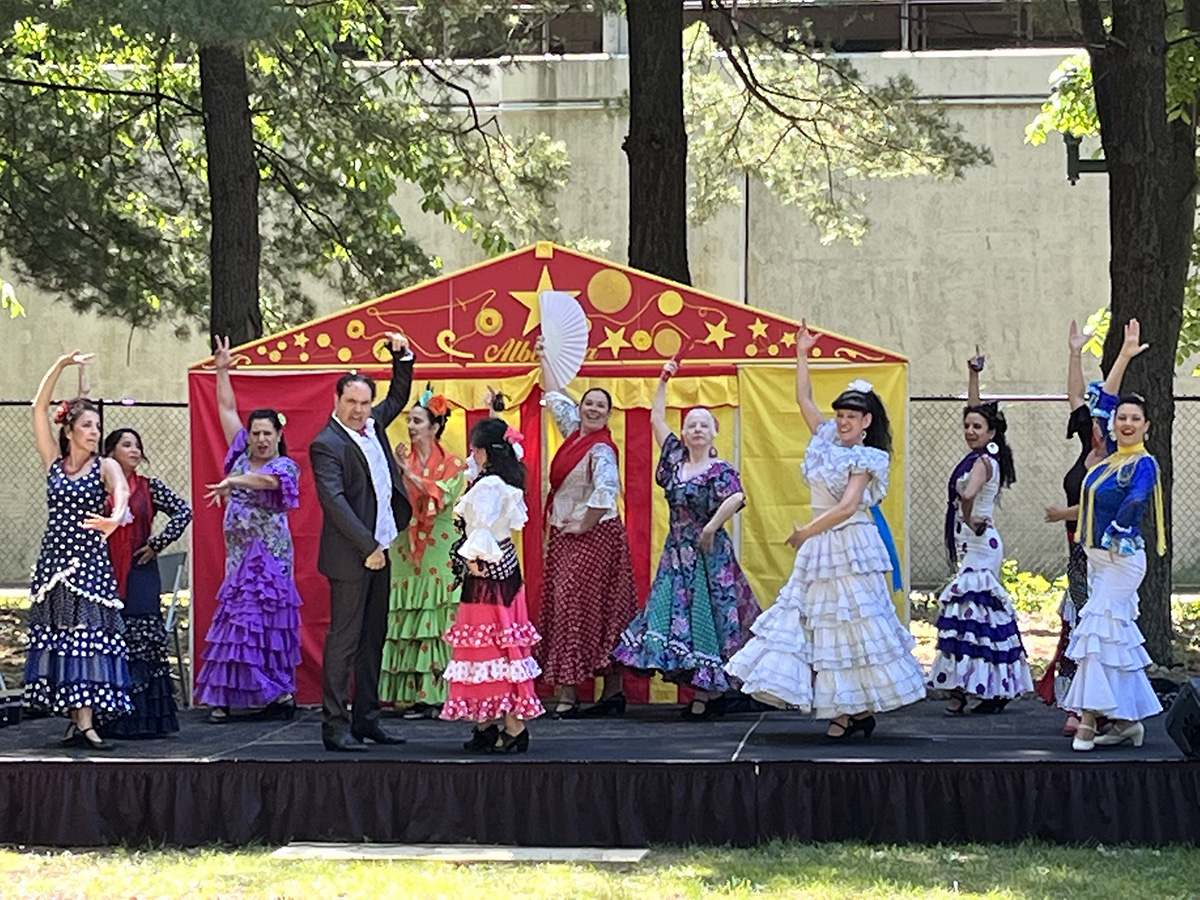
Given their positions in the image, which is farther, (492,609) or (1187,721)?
(492,609)

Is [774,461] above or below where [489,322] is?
below

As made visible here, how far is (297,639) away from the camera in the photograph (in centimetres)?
900

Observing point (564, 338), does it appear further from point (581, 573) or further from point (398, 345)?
point (398, 345)

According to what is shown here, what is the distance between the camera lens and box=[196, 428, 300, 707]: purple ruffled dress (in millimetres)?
8781

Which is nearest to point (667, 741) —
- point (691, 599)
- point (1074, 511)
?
point (691, 599)

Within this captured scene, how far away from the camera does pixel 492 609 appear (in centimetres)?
731

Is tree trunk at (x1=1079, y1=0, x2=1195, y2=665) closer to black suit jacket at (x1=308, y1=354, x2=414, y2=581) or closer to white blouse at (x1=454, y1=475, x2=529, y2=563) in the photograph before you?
white blouse at (x1=454, y1=475, x2=529, y2=563)

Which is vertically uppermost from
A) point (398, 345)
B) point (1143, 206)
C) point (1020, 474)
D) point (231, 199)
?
point (231, 199)

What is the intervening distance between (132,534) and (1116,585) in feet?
13.8

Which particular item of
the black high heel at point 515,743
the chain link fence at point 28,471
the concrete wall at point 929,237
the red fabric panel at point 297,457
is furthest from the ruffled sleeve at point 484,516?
the chain link fence at point 28,471

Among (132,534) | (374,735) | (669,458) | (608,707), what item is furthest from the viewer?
(608,707)

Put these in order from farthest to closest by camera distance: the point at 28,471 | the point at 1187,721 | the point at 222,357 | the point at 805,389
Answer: the point at 28,471
the point at 222,357
the point at 805,389
the point at 1187,721

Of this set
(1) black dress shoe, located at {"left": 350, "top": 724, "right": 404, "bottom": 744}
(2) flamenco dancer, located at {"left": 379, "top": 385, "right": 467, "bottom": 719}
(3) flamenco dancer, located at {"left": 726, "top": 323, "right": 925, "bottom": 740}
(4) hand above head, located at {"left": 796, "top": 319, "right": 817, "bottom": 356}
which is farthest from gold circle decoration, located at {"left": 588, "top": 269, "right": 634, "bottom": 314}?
(1) black dress shoe, located at {"left": 350, "top": 724, "right": 404, "bottom": 744}

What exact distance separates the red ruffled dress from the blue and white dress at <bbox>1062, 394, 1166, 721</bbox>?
2099 millimetres
